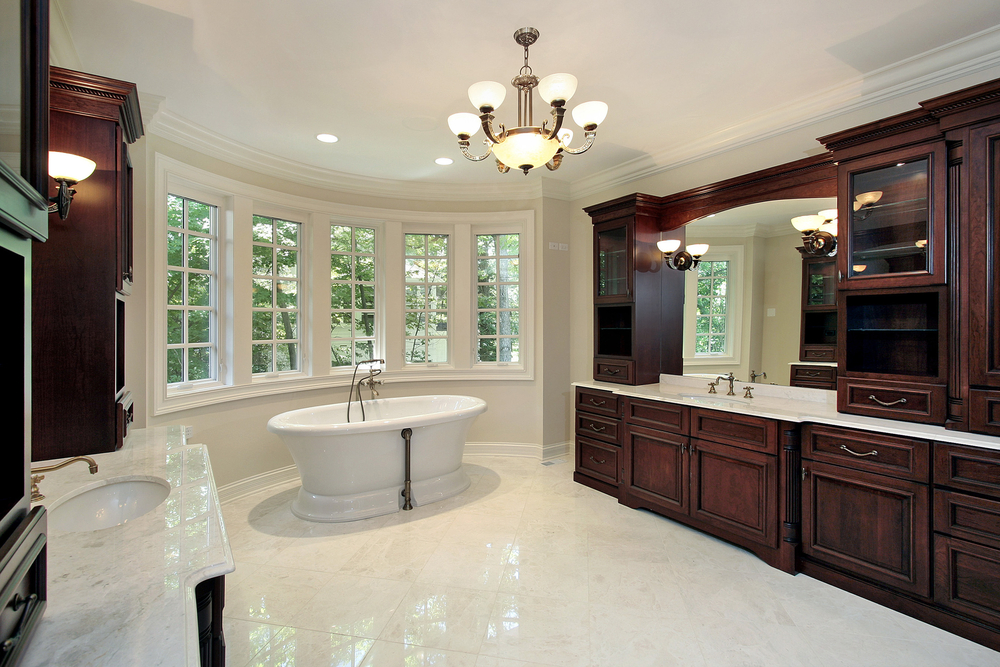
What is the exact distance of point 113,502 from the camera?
5.31 feet

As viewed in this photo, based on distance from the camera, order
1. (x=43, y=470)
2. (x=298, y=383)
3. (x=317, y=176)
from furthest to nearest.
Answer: (x=317, y=176) < (x=298, y=383) < (x=43, y=470)

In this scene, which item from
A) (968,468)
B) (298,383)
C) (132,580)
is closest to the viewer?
(132,580)

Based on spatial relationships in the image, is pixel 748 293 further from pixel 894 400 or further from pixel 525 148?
pixel 525 148

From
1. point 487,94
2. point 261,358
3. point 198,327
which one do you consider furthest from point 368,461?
point 487,94

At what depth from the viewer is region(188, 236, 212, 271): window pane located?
3.37m

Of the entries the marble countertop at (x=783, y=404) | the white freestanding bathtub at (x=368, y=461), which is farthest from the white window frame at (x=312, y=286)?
the marble countertop at (x=783, y=404)

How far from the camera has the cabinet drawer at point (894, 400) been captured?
2141 mm

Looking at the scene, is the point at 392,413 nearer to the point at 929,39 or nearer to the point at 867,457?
the point at 867,457

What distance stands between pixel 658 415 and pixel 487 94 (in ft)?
7.39

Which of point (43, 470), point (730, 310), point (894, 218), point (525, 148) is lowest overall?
point (43, 470)

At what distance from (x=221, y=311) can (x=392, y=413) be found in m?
1.55

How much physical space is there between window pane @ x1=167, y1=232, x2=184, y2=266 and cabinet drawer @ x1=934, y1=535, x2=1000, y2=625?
457cm

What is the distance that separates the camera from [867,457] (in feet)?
7.29

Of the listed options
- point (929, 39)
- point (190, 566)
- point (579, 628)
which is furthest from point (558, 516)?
point (929, 39)
